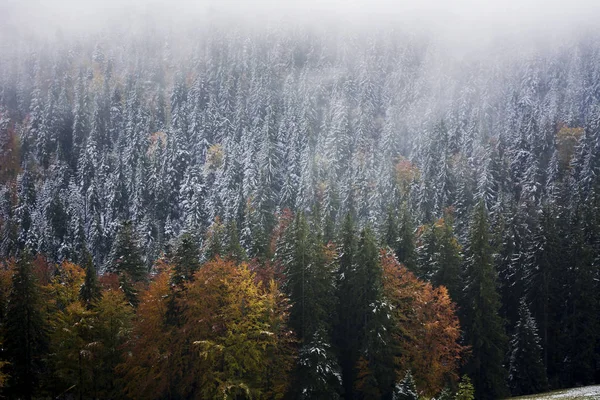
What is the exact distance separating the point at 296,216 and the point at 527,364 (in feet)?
80.9

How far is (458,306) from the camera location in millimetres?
48031

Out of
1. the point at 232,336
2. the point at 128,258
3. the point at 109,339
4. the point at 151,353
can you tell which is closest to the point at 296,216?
the point at 232,336

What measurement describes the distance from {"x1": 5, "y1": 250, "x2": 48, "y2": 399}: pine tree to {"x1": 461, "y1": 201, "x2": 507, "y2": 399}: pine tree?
38114 mm

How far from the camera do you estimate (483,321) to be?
4519cm

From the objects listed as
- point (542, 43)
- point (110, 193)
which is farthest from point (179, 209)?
point (542, 43)

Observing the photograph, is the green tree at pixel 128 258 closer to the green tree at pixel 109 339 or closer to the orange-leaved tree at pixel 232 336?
the green tree at pixel 109 339

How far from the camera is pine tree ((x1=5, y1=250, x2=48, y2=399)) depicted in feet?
140

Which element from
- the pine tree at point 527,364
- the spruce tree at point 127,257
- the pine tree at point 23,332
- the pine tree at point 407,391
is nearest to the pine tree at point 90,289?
the pine tree at point 23,332

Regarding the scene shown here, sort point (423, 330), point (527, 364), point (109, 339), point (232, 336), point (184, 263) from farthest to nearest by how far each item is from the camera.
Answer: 1. point (527, 364)
2. point (423, 330)
3. point (109, 339)
4. point (184, 263)
5. point (232, 336)

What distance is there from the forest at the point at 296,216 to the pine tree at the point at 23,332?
0.18 m

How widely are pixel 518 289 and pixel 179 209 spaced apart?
3481 inches

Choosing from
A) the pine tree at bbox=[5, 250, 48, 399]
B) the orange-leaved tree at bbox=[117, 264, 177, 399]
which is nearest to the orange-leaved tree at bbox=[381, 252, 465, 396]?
the orange-leaved tree at bbox=[117, 264, 177, 399]

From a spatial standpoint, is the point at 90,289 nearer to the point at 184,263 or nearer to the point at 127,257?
the point at 127,257

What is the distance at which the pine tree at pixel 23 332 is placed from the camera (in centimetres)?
4272
